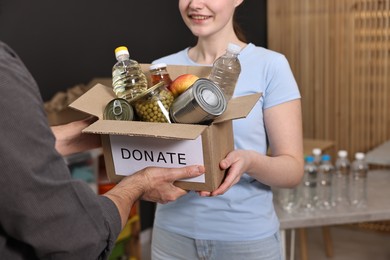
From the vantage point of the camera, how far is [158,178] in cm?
132

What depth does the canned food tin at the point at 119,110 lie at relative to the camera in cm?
132

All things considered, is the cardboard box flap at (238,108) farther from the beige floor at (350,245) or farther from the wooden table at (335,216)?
the beige floor at (350,245)

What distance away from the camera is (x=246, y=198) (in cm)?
161

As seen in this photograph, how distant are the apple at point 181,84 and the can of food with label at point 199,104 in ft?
→ 0.29

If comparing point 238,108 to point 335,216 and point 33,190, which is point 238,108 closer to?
point 33,190

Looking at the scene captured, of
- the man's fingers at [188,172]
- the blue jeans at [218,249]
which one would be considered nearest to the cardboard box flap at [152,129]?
the man's fingers at [188,172]

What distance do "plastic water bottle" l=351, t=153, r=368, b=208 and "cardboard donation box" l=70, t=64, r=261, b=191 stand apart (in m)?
1.38


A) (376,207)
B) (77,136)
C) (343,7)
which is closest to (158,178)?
(77,136)

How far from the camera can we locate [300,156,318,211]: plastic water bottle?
8.52 feet

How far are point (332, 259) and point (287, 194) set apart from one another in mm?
1552

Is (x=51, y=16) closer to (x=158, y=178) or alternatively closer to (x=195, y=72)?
(x=195, y=72)

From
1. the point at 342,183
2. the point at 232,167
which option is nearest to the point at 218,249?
the point at 232,167

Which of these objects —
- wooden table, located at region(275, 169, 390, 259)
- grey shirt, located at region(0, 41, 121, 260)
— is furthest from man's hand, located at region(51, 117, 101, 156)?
wooden table, located at region(275, 169, 390, 259)

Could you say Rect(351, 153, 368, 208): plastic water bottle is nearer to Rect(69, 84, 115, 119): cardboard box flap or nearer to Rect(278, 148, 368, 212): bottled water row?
Rect(278, 148, 368, 212): bottled water row
